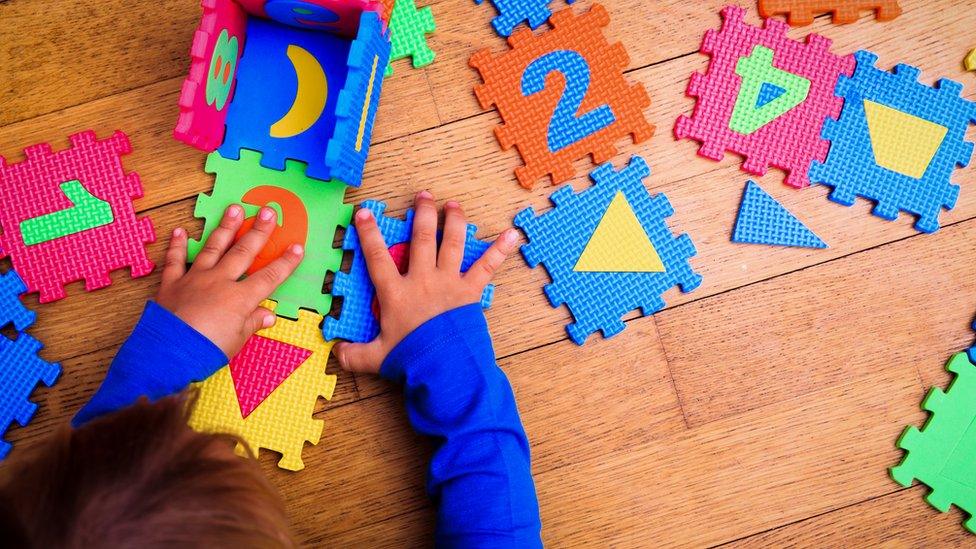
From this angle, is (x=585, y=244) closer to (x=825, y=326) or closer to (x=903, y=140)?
(x=825, y=326)

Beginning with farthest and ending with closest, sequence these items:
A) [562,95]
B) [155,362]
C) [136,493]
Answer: [562,95] < [155,362] < [136,493]

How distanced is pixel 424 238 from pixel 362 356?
170 mm

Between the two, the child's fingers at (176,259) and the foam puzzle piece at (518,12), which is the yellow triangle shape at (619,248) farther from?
the child's fingers at (176,259)

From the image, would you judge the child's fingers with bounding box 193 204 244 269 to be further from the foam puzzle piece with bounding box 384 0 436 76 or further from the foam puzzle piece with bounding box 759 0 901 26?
the foam puzzle piece with bounding box 759 0 901 26

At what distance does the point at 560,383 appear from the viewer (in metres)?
0.91

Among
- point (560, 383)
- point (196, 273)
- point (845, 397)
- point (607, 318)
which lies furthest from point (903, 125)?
point (196, 273)

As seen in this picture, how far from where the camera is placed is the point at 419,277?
2.82ft

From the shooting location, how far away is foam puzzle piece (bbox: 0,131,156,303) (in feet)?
2.93

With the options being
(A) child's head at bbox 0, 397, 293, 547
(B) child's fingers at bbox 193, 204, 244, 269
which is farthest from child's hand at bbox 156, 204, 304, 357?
(A) child's head at bbox 0, 397, 293, 547

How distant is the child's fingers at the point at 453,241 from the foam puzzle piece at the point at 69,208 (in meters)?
0.39

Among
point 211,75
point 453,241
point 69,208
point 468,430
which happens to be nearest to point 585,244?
point 453,241

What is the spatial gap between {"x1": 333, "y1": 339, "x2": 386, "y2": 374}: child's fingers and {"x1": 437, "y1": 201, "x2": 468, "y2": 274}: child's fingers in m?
0.13

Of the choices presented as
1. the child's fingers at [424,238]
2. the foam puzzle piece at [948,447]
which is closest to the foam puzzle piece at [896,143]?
the foam puzzle piece at [948,447]

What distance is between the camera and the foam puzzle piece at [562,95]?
35.8 inches
